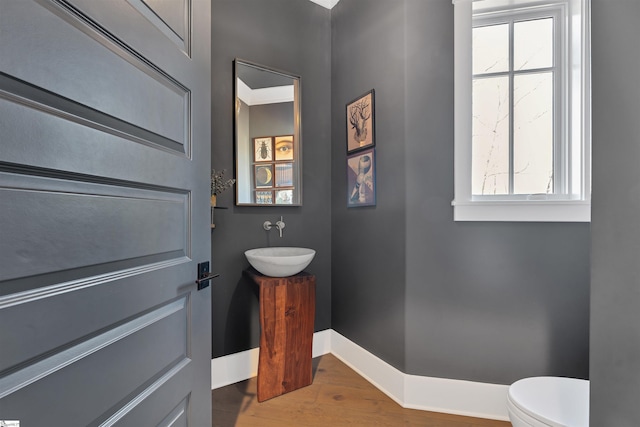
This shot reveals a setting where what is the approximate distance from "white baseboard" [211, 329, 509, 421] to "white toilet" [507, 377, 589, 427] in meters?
0.48

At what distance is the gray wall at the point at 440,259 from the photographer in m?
1.65

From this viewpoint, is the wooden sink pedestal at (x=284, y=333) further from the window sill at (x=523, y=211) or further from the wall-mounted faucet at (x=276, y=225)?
the window sill at (x=523, y=211)

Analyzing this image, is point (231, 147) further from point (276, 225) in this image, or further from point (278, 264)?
point (278, 264)


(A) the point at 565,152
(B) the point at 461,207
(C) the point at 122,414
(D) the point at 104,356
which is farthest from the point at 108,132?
(A) the point at 565,152

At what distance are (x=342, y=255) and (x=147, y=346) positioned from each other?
5.74 ft

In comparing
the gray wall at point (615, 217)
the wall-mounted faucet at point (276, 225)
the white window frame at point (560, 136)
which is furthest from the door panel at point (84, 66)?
the white window frame at point (560, 136)

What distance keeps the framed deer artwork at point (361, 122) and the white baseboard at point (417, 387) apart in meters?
1.53

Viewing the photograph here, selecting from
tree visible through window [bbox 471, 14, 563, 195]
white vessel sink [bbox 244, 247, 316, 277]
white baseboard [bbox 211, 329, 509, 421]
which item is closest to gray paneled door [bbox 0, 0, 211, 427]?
white vessel sink [bbox 244, 247, 316, 277]

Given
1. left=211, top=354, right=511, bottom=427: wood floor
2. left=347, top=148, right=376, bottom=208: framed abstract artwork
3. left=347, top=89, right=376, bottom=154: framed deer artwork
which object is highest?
left=347, top=89, right=376, bottom=154: framed deer artwork

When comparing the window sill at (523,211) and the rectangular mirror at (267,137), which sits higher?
the rectangular mirror at (267,137)

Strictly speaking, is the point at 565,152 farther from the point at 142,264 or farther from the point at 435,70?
the point at 142,264

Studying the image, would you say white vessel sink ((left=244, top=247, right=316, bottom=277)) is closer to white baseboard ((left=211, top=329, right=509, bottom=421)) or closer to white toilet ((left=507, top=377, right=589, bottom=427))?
white baseboard ((left=211, top=329, right=509, bottom=421))

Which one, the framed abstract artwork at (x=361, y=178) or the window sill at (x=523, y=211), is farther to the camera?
the framed abstract artwork at (x=361, y=178)

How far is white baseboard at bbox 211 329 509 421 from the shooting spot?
1.71 m
